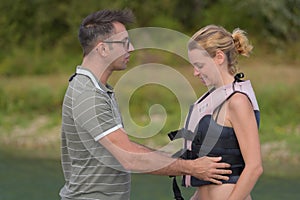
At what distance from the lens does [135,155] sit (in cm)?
387

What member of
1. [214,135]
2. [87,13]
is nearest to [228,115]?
[214,135]

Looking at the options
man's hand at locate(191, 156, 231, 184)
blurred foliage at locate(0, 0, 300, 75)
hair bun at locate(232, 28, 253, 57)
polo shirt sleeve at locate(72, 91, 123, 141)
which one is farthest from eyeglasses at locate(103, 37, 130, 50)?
blurred foliage at locate(0, 0, 300, 75)

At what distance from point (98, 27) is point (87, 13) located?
16836 millimetres

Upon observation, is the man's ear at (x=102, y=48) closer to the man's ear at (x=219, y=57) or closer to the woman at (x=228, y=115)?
the woman at (x=228, y=115)

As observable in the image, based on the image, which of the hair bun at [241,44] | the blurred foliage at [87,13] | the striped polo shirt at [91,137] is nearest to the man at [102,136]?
the striped polo shirt at [91,137]

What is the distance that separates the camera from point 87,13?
2067 centimetres

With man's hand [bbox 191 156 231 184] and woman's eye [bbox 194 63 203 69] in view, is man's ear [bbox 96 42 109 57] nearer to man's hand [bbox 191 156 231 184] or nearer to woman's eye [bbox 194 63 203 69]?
woman's eye [bbox 194 63 203 69]

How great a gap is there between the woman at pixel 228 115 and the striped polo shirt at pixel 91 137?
0.40 meters

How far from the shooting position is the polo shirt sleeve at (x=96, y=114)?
3801 millimetres

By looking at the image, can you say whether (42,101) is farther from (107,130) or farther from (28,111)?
(107,130)

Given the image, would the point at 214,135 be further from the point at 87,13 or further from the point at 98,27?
the point at 87,13

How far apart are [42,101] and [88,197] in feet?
42.6

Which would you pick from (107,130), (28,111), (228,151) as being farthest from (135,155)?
(28,111)

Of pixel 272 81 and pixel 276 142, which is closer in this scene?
pixel 276 142
